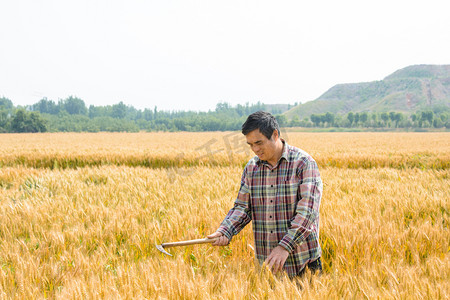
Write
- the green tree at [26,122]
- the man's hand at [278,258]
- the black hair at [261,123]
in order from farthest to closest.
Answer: the green tree at [26,122] → the black hair at [261,123] → the man's hand at [278,258]

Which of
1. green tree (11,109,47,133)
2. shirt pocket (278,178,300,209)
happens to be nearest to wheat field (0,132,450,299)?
shirt pocket (278,178,300,209)

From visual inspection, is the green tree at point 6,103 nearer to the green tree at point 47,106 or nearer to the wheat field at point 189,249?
the green tree at point 47,106

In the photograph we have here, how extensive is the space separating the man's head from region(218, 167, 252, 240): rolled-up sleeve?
11.9 inches

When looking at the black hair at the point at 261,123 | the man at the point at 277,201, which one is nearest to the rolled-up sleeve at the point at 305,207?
the man at the point at 277,201

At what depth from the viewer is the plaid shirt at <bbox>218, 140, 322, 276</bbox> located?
6.55 ft

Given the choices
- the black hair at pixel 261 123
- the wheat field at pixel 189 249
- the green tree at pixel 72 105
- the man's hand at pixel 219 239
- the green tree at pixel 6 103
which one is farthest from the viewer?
the green tree at pixel 72 105

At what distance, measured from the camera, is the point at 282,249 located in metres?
1.86

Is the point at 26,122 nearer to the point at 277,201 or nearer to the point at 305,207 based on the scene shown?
the point at 277,201

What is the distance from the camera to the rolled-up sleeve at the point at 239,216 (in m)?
2.12

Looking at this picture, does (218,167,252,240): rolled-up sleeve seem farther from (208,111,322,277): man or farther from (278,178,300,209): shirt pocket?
(278,178,300,209): shirt pocket

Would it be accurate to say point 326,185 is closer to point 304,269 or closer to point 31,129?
point 304,269

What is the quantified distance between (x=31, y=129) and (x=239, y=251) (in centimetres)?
9046

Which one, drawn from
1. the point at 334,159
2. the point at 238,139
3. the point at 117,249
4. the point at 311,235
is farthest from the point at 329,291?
the point at 238,139

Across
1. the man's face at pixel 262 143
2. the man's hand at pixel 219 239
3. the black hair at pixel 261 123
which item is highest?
the black hair at pixel 261 123
